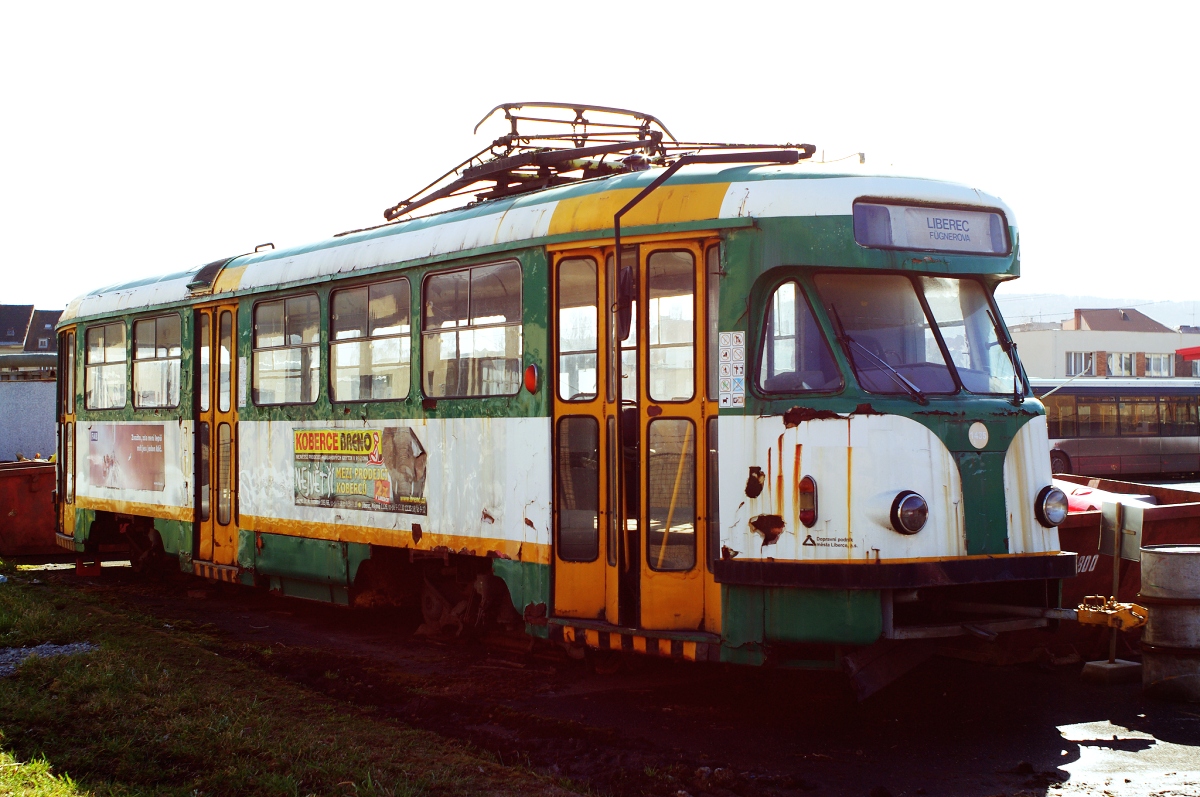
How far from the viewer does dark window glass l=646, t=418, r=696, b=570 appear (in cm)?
689

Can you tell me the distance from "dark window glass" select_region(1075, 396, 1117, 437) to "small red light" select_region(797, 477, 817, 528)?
26775 mm

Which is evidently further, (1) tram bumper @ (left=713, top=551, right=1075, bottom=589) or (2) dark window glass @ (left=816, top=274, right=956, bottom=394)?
(2) dark window glass @ (left=816, top=274, right=956, bottom=394)

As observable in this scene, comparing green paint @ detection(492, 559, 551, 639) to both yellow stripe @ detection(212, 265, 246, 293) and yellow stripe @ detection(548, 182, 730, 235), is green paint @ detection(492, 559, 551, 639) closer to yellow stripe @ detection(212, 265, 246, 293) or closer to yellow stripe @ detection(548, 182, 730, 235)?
yellow stripe @ detection(548, 182, 730, 235)

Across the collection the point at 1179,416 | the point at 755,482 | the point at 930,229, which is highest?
the point at 930,229

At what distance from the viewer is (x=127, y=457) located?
12.6 meters

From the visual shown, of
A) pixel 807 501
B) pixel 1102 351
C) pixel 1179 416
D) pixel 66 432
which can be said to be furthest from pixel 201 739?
pixel 1102 351

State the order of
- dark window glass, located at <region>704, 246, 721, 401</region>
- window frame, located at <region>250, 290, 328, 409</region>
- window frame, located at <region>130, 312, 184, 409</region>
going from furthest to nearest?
1. window frame, located at <region>130, 312, 184, 409</region>
2. window frame, located at <region>250, 290, 328, 409</region>
3. dark window glass, located at <region>704, 246, 721, 401</region>

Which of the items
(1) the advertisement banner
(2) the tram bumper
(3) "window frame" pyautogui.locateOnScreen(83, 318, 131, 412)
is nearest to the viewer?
(2) the tram bumper

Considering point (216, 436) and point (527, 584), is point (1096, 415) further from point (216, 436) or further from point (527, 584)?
point (527, 584)

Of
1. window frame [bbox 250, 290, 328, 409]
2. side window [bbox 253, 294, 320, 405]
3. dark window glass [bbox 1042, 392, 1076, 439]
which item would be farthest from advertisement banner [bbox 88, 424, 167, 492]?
dark window glass [bbox 1042, 392, 1076, 439]

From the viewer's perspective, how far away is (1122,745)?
6.36 m

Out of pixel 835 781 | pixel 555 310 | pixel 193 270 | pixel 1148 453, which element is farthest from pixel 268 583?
pixel 1148 453

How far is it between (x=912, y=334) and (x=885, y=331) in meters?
0.17

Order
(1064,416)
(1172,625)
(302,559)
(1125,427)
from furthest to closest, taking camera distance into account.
→ (1125,427) < (1064,416) < (302,559) < (1172,625)
